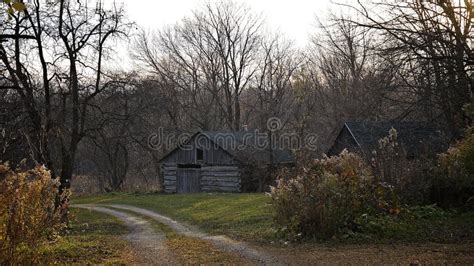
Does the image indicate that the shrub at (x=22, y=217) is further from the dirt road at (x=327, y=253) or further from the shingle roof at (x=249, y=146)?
the shingle roof at (x=249, y=146)

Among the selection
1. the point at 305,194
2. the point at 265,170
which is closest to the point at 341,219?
the point at 305,194

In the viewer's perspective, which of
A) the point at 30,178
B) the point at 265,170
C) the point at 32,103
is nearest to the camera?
the point at 30,178

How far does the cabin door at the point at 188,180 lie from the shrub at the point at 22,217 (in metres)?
30.3

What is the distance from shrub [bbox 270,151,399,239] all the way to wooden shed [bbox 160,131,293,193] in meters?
21.7

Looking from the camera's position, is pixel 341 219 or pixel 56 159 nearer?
pixel 341 219

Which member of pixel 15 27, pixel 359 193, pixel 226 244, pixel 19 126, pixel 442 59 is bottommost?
pixel 226 244

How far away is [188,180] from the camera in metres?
38.5

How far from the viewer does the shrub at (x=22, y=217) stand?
6891 mm

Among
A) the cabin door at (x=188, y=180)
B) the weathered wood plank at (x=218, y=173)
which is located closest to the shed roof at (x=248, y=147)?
the weathered wood plank at (x=218, y=173)

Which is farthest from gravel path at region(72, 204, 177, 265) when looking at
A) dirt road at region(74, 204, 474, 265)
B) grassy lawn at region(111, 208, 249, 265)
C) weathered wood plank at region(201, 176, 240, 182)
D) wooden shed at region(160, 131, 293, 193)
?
wooden shed at region(160, 131, 293, 193)

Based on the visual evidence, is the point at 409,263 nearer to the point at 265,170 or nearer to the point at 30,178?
the point at 30,178

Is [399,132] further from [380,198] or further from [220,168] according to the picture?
[380,198]

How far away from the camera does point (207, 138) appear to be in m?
36.9

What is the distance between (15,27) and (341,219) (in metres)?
13.3
